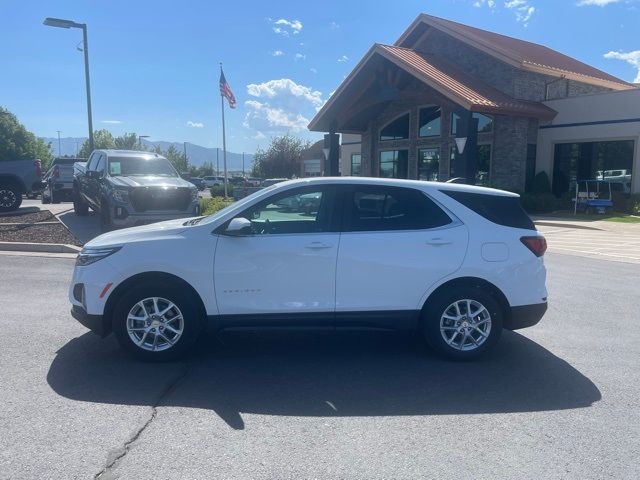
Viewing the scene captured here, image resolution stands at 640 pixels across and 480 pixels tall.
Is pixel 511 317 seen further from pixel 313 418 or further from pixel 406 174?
pixel 406 174

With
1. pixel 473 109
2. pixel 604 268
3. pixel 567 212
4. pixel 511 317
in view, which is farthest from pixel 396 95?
pixel 511 317

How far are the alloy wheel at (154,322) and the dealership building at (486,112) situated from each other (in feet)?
57.9

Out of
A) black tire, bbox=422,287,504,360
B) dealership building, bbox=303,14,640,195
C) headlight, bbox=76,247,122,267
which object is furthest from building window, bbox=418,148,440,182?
headlight, bbox=76,247,122,267

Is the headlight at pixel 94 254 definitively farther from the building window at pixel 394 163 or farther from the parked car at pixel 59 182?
the building window at pixel 394 163

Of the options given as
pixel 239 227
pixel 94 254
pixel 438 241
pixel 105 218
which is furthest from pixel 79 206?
pixel 438 241

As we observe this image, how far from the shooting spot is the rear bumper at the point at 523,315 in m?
5.20

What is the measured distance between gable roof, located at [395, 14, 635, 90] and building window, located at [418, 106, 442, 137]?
348 cm

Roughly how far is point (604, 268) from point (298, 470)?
361 inches

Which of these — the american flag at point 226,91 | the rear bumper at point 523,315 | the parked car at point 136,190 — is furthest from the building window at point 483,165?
the rear bumper at point 523,315

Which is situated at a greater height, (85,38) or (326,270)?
(85,38)

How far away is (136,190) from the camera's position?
12055 millimetres

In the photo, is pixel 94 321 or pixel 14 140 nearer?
pixel 94 321

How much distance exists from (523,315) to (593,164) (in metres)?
21.2

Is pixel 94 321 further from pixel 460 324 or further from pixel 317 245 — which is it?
pixel 460 324
